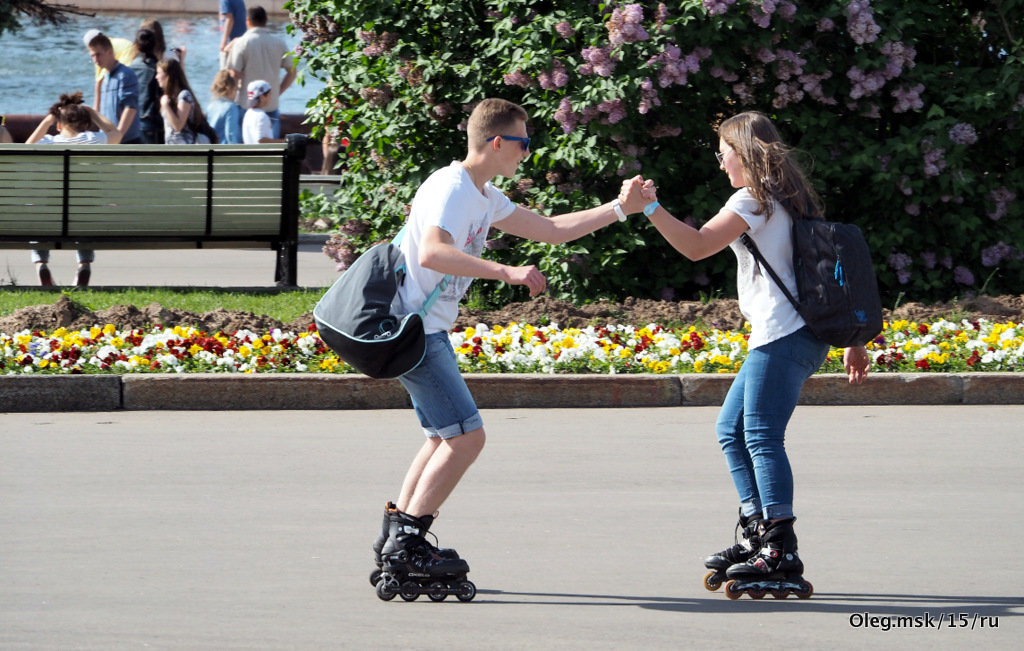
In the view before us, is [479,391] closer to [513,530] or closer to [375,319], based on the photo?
[513,530]

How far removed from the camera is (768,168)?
502 cm

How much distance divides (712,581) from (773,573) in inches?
8.1

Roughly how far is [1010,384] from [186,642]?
5513 millimetres

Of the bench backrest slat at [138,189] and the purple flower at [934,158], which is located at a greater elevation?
the purple flower at [934,158]

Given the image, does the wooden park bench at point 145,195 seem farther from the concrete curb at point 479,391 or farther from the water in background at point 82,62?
the water in background at point 82,62

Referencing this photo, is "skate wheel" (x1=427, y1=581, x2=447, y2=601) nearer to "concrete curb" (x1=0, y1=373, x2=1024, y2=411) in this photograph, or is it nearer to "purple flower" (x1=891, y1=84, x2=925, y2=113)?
"concrete curb" (x1=0, y1=373, x2=1024, y2=411)

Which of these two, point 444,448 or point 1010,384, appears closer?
point 444,448

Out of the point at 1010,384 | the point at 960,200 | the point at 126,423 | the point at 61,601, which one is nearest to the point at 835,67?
the point at 960,200

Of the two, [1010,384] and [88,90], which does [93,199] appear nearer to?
[1010,384]

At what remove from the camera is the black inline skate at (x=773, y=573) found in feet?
16.4

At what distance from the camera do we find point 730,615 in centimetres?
484

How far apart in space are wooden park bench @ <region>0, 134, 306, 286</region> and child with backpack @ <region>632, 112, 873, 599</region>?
8277 millimetres

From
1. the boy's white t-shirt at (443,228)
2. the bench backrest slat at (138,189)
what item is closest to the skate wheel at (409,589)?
the boy's white t-shirt at (443,228)

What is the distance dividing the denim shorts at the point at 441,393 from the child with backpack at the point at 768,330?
2.50 ft
